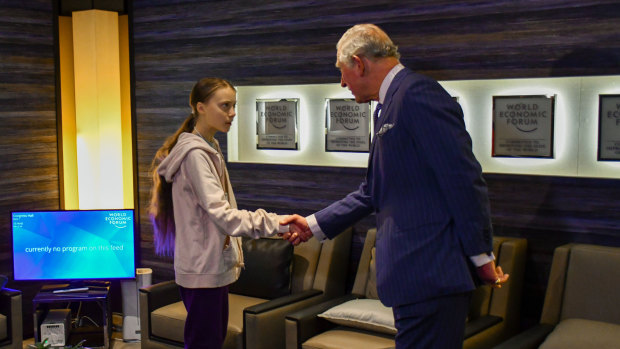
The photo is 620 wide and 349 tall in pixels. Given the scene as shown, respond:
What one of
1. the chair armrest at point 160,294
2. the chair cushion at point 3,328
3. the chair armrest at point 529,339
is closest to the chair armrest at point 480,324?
the chair armrest at point 529,339

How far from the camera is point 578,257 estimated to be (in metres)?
3.69

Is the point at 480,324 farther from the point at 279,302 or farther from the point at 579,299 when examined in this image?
the point at 279,302

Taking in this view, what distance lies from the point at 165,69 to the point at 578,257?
10.6 feet

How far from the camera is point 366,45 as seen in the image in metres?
2.32

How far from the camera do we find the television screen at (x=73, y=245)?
5.08 meters

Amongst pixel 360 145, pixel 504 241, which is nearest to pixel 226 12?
pixel 360 145

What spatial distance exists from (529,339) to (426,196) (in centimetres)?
152

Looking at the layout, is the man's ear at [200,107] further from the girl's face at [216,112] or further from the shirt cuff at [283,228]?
the shirt cuff at [283,228]

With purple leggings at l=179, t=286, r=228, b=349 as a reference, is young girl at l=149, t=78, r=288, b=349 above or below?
above

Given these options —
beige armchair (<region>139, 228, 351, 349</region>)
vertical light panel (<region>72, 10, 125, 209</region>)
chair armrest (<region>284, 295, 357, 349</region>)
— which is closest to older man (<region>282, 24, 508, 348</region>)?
chair armrest (<region>284, 295, 357, 349</region>)

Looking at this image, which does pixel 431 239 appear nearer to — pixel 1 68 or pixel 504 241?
pixel 504 241

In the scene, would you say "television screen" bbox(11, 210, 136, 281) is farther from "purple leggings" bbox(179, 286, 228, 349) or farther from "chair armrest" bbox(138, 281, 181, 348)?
"purple leggings" bbox(179, 286, 228, 349)

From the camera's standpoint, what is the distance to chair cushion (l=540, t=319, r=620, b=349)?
3.22 meters

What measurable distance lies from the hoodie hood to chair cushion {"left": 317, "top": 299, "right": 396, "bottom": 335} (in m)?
1.29
